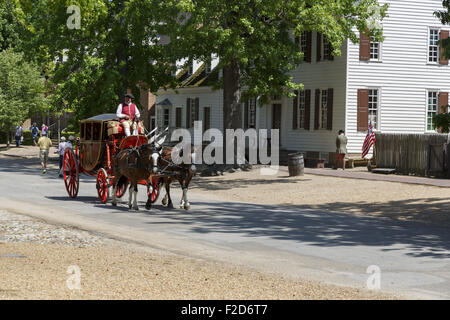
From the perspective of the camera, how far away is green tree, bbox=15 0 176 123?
121 ft

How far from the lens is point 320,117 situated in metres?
38.8

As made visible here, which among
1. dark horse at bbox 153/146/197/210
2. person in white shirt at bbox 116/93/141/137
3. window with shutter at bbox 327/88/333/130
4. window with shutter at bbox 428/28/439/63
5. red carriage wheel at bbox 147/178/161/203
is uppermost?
window with shutter at bbox 428/28/439/63

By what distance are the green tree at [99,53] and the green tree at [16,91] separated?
68.1ft

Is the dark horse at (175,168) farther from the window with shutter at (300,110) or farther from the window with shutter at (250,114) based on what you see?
the window with shutter at (250,114)

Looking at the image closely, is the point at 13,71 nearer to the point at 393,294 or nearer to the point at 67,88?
the point at 67,88

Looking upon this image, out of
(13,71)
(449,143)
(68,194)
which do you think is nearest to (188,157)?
(68,194)

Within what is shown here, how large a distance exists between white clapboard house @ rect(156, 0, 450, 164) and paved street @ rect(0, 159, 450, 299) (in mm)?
16169

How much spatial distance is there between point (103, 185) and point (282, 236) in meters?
7.09

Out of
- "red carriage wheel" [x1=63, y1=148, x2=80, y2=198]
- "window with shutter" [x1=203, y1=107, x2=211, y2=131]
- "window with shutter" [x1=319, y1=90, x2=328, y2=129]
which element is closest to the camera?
"red carriage wheel" [x1=63, y1=148, x2=80, y2=198]

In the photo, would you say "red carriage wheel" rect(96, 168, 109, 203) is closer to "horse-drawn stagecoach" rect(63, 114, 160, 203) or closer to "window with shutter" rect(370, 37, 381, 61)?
"horse-drawn stagecoach" rect(63, 114, 160, 203)

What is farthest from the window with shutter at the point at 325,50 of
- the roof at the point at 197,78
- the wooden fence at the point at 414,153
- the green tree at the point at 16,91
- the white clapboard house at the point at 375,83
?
the green tree at the point at 16,91

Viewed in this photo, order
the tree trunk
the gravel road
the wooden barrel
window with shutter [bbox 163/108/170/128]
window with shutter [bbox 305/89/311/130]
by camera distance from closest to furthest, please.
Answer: the gravel road → the wooden barrel → the tree trunk → window with shutter [bbox 305/89/311/130] → window with shutter [bbox 163/108/170/128]

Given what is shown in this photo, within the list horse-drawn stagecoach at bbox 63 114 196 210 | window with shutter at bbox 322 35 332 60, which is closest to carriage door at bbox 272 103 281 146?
window with shutter at bbox 322 35 332 60

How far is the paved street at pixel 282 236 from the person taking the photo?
10844 millimetres
